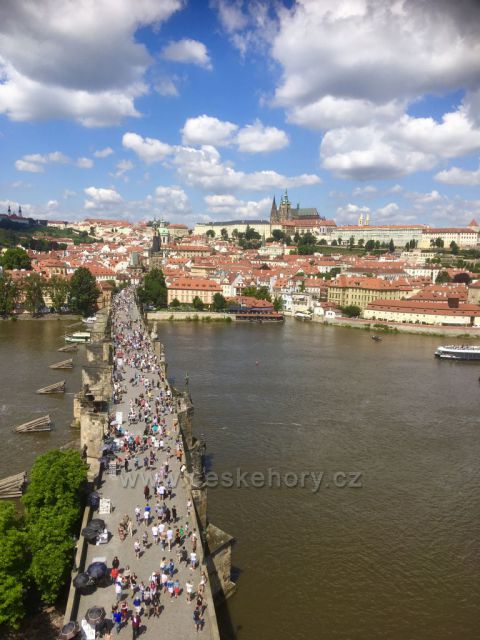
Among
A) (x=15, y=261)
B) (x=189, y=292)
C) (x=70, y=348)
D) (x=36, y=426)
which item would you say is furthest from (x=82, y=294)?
(x=36, y=426)

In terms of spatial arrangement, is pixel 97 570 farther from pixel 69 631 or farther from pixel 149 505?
pixel 149 505

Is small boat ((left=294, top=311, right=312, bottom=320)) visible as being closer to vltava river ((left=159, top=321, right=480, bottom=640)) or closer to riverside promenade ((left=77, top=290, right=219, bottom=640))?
vltava river ((left=159, top=321, right=480, bottom=640))

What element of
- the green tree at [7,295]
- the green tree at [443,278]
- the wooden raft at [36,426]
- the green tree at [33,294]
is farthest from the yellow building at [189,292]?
the wooden raft at [36,426]

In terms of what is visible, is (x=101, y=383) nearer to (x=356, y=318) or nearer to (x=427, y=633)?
(x=427, y=633)

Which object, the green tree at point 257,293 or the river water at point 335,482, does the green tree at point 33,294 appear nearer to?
the river water at point 335,482

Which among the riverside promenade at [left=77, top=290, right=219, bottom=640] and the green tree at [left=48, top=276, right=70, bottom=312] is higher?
the green tree at [left=48, top=276, right=70, bottom=312]

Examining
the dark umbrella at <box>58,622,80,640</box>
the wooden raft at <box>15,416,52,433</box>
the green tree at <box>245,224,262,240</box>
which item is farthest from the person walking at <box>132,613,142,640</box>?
the green tree at <box>245,224,262,240</box>

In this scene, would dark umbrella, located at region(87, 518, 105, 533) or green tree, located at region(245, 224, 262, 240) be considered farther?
green tree, located at region(245, 224, 262, 240)
